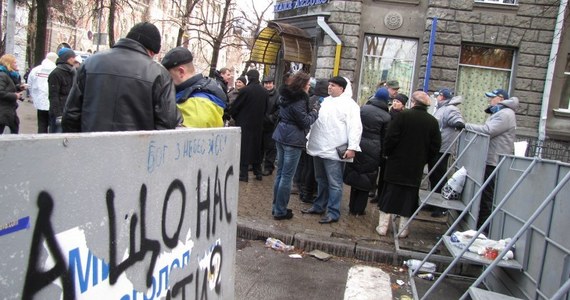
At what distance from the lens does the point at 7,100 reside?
756 cm

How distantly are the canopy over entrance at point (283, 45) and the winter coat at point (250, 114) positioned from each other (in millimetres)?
5178

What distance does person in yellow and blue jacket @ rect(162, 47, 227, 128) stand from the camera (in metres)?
3.57

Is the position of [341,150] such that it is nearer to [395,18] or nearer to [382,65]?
[382,65]

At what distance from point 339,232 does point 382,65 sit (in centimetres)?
914

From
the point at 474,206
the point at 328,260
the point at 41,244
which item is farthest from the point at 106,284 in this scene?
the point at 474,206

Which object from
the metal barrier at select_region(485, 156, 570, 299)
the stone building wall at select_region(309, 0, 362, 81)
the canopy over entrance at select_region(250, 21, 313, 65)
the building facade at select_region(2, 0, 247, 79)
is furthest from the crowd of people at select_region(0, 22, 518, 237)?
the building facade at select_region(2, 0, 247, 79)

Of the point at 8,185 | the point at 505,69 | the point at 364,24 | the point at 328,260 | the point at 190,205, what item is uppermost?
the point at 364,24

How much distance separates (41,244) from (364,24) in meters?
13.6

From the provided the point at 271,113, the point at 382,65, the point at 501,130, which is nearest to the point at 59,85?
the point at 271,113

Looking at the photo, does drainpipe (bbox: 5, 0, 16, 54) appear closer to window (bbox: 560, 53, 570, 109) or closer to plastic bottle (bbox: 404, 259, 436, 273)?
plastic bottle (bbox: 404, 259, 436, 273)

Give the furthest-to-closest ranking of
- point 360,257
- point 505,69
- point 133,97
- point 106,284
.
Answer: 1. point 505,69
2. point 360,257
3. point 133,97
4. point 106,284

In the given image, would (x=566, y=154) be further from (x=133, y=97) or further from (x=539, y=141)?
(x=133, y=97)

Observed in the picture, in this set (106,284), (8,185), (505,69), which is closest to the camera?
(8,185)

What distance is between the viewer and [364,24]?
1416 cm
